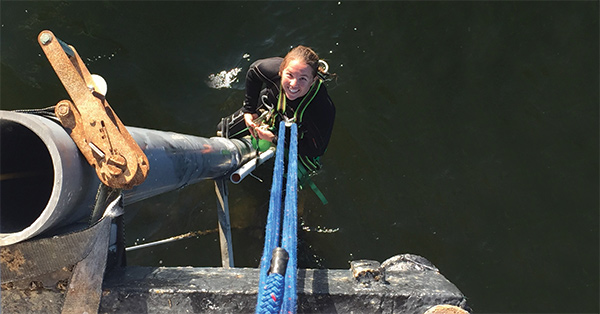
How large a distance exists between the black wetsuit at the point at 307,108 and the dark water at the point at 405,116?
160 cm

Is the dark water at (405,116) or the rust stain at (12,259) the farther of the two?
the dark water at (405,116)

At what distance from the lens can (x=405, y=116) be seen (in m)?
6.24

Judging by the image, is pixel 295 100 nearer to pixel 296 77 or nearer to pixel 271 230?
pixel 296 77

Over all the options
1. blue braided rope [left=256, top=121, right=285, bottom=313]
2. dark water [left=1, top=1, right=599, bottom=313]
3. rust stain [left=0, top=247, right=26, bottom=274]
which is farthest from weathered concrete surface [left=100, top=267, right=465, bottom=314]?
dark water [left=1, top=1, right=599, bottom=313]

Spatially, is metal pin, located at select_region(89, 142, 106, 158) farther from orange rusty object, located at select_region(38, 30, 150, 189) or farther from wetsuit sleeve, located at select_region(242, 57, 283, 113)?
wetsuit sleeve, located at select_region(242, 57, 283, 113)

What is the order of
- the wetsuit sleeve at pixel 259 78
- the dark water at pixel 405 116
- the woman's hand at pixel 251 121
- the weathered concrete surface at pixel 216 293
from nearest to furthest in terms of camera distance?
the weathered concrete surface at pixel 216 293 → the wetsuit sleeve at pixel 259 78 → the woman's hand at pixel 251 121 → the dark water at pixel 405 116

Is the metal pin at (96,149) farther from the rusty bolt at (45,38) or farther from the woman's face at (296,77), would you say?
the woman's face at (296,77)

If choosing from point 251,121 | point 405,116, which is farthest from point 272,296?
point 405,116

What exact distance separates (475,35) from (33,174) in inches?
243

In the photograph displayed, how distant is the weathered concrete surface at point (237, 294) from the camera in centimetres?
228

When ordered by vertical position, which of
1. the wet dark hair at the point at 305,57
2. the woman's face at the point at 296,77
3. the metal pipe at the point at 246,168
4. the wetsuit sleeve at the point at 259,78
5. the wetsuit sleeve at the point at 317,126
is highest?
the wetsuit sleeve at the point at 259,78

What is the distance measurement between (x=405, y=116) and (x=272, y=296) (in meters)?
4.92

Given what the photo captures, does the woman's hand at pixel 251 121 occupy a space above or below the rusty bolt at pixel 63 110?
above

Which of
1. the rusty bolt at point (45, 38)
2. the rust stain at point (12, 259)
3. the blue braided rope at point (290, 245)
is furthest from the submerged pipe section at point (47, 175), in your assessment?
the blue braided rope at point (290, 245)
